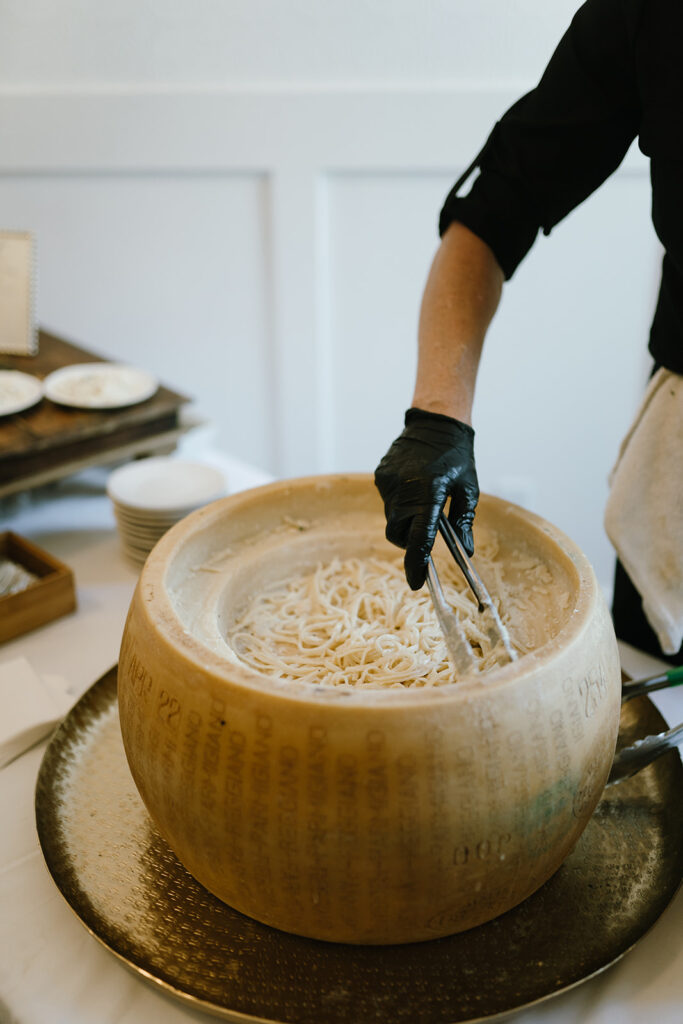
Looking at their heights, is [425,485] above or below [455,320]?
below

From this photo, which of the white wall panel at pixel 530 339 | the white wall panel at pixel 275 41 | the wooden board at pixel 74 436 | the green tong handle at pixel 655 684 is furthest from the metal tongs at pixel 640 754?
the white wall panel at pixel 275 41

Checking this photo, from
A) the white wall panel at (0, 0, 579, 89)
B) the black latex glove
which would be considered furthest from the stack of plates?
the white wall panel at (0, 0, 579, 89)

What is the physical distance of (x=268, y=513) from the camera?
3.45 ft

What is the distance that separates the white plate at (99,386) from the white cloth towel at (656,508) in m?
0.99

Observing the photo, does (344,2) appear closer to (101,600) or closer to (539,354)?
(539,354)

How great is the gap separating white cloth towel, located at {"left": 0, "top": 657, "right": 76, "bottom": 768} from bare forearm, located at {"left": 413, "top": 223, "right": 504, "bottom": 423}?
0.62m

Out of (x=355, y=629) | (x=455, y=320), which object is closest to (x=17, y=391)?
(x=455, y=320)

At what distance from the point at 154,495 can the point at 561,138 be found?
0.88 meters

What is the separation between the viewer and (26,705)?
1.05 metres

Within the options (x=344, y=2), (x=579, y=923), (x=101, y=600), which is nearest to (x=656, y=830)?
(x=579, y=923)

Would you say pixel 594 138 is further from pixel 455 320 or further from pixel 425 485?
pixel 425 485

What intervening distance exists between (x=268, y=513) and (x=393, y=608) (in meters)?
0.22

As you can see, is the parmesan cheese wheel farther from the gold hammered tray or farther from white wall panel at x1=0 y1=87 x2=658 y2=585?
white wall panel at x1=0 y1=87 x2=658 y2=585

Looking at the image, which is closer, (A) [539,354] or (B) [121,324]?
Answer: (A) [539,354]
